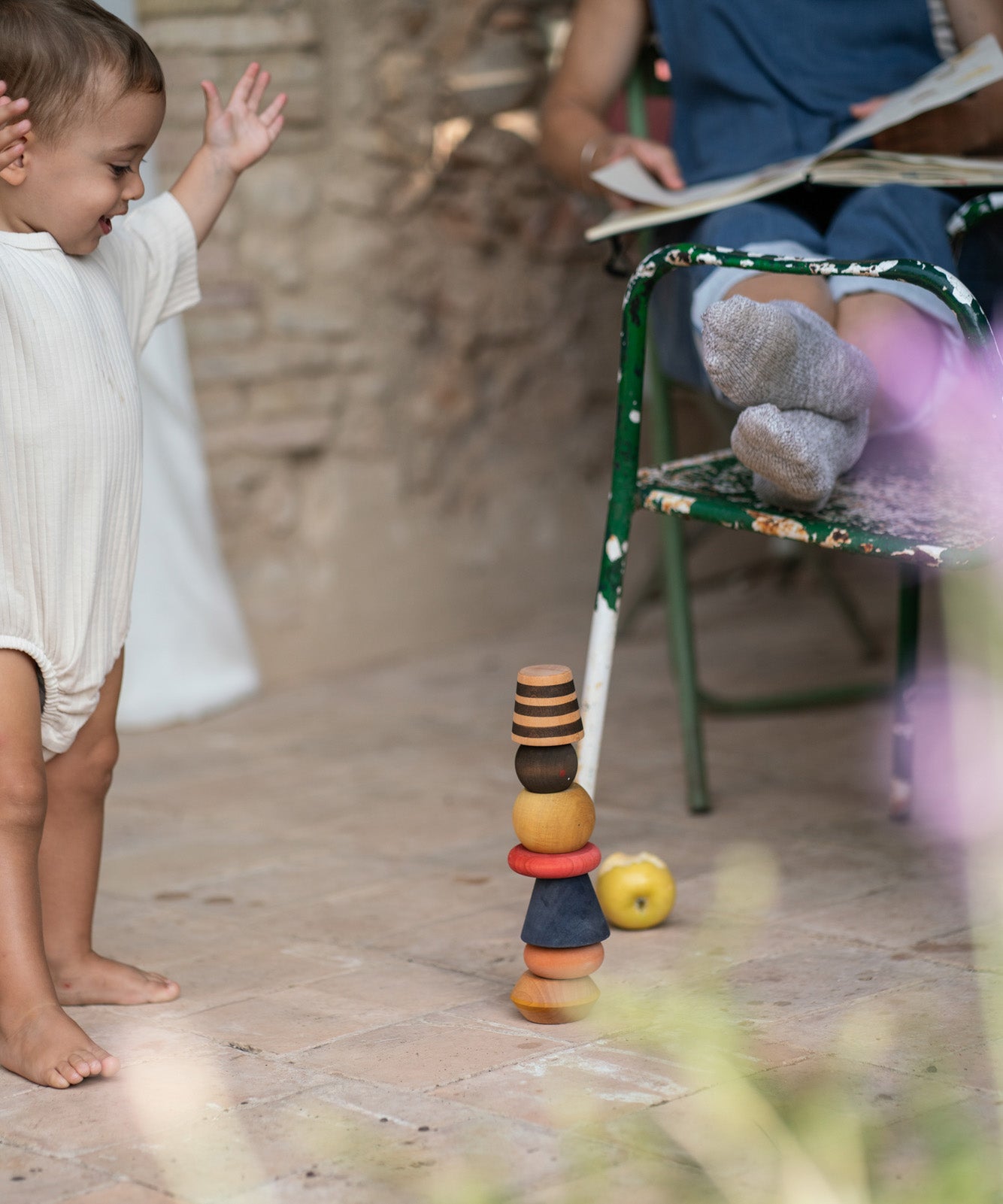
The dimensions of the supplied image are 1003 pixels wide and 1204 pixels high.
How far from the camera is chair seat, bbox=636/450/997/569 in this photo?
158 cm

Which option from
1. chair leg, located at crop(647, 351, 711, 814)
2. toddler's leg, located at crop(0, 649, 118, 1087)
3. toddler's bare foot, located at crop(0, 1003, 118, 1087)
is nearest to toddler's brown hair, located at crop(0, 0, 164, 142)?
toddler's leg, located at crop(0, 649, 118, 1087)

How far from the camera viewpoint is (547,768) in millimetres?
1528

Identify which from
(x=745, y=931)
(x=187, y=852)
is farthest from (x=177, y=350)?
(x=745, y=931)

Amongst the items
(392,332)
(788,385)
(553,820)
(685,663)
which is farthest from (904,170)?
(392,332)

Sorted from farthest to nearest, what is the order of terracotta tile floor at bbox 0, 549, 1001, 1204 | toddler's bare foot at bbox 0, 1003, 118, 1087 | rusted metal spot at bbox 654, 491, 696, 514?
rusted metal spot at bbox 654, 491, 696, 514 < toddler's bare foot at bbox 0, 1003, 118, 1087 < terracotta tile floor at bbox 0, 549, 1001, 1204

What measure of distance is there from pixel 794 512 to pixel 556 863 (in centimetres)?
47

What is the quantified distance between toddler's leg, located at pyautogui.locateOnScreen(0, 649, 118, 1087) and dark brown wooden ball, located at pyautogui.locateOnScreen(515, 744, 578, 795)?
46 cm

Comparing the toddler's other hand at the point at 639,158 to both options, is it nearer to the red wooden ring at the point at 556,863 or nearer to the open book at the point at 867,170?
the open book at the point at 867,170

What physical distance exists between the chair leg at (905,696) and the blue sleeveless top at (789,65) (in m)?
0.64

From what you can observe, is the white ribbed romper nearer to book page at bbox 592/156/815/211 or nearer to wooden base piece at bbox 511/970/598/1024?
wooden base piece at bbox 511/970/598/1024

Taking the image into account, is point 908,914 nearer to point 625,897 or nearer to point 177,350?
point 625,897


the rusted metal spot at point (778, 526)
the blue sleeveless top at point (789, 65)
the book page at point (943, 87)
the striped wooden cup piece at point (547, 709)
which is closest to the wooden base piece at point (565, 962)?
the striped wooden cup piece at point (547, 709)

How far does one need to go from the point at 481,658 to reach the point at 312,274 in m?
0.93

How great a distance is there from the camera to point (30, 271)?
1.57 metres
